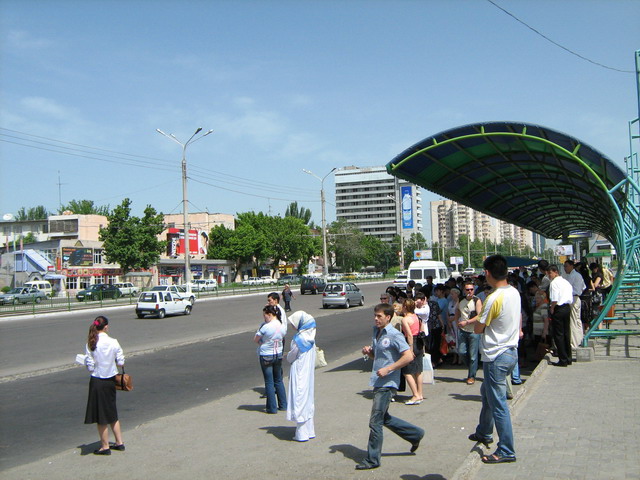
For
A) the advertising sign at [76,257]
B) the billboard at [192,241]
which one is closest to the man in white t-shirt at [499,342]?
the advertising sign at [76,257]

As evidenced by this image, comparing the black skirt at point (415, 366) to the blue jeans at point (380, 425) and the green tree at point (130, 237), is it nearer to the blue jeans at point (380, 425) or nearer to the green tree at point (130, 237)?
the blue jeans at point (380, 425)

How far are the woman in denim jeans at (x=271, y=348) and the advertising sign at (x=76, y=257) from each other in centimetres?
6386

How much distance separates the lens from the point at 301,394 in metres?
6.97

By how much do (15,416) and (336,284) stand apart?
26.7 meters

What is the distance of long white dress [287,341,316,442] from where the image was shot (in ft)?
22.9

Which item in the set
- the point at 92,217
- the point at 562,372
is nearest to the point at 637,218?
the point at 562,372

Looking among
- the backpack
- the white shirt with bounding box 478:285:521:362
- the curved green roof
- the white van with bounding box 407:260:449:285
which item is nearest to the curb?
the white shirt with bounding box 478:285:521:362

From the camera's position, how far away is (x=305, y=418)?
23.0ft

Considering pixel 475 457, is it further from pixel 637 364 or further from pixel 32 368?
pixel 32 368

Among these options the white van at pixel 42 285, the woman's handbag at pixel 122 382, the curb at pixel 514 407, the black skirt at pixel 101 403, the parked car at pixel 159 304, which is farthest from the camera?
the white van at pixel 42 285

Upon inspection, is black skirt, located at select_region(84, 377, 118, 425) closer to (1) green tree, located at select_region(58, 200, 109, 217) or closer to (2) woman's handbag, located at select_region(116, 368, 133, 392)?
(2) woman's handbag, located at select_region(116, 368, 133, 392)

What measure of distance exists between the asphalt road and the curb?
381cm

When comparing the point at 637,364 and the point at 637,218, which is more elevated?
the point at 637,218

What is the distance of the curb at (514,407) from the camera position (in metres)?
5.08
